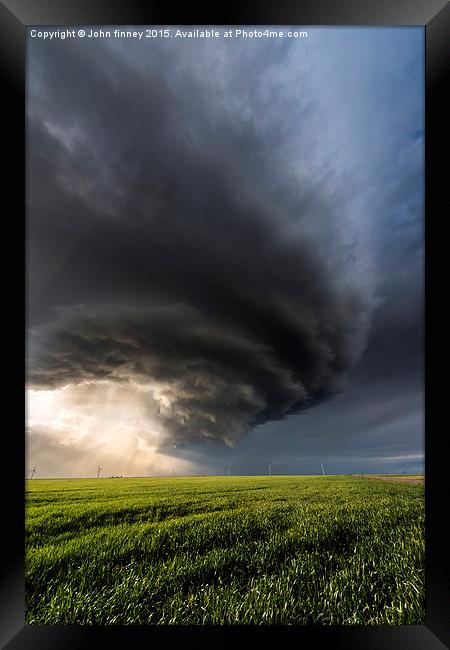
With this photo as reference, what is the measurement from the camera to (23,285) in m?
2.59

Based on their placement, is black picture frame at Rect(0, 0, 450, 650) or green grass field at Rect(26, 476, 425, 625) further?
green grass field at Rect(26, 476, 425, 625)

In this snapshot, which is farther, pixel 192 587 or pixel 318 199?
pixel 318 199

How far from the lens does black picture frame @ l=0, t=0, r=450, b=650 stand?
2350mm

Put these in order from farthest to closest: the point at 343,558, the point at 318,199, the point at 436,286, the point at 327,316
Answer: the point at 327,316 < the point at 318,199 < the point at 343,558 < the point at 436,286

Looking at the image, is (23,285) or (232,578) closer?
(23,285)

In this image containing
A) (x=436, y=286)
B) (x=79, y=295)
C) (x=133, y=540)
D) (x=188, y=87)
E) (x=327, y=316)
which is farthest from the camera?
(x=327, y=316)

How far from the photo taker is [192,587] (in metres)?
2.89

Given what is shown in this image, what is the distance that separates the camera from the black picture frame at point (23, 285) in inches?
92.5

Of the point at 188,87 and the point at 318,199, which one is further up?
the point at 188,87

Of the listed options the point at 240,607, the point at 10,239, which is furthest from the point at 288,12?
the point at 240,607

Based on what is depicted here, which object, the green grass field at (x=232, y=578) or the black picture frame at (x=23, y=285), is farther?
the green grass field at (x=232, y=578)

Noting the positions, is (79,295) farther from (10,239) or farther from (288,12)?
(288,12)

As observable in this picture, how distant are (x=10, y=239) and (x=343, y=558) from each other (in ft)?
14.8

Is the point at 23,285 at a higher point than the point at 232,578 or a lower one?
higher
